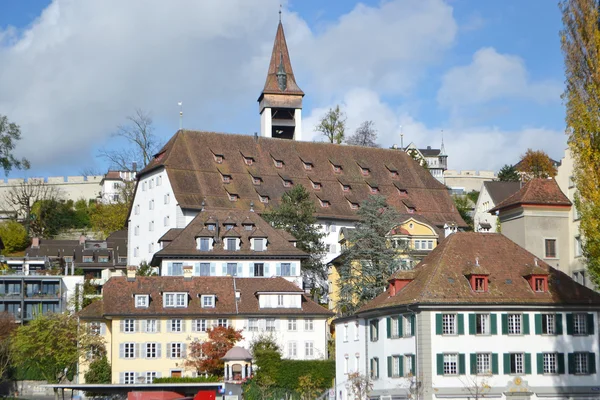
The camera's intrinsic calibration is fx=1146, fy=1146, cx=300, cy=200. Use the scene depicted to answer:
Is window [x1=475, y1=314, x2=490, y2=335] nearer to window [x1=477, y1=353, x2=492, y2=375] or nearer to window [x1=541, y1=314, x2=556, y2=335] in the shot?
window [x1=477, y1=353, x2=492, y2=375]

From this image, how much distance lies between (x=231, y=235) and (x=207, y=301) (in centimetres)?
1194

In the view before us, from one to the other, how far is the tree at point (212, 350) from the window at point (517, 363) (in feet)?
69.9

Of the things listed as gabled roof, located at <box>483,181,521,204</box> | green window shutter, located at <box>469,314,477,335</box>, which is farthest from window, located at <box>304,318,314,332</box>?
gabled roof, located at <box>483,181,521,204</box>

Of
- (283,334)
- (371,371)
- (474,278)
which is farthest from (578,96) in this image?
(283,334)

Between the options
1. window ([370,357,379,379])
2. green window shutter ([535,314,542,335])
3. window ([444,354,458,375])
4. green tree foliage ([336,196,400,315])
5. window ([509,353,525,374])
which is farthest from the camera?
green tree foliage ([336,196,400,315])

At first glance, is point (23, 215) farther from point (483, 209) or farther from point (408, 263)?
point (408, 263)

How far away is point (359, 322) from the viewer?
64.5 metres

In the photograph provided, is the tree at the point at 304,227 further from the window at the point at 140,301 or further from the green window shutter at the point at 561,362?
the green window shutter at the point at 561,362

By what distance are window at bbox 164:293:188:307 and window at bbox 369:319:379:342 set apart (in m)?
17.5

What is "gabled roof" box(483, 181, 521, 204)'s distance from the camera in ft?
423

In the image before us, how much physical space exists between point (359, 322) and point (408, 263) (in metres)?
13.9

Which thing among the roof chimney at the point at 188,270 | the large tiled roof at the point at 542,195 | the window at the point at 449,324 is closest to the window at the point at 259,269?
the roof chimney at the point at 188,270

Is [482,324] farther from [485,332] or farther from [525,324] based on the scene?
[525,324]

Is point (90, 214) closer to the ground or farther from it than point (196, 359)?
farther from it
